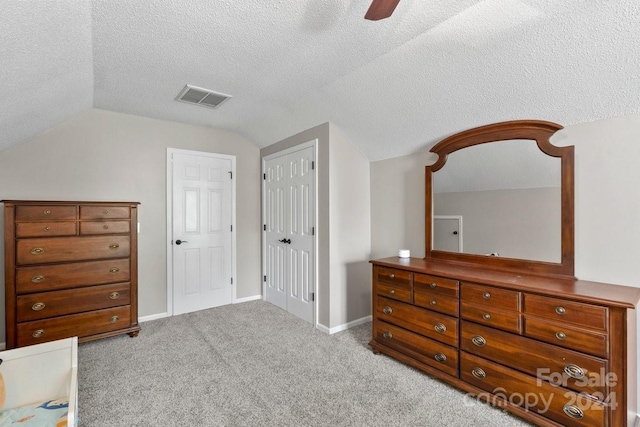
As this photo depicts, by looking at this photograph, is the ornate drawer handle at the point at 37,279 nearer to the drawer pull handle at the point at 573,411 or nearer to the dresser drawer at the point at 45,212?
the dresser drawer at the point at 45,212

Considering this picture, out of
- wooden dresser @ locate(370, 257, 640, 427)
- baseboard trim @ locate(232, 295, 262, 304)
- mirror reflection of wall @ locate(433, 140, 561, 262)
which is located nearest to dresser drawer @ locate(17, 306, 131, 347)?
baseboard trim @ locate(232, 295, 262, 304)

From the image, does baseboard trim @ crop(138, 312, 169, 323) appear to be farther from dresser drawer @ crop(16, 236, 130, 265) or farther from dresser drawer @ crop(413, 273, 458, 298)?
dresser drawer @ crop(413, 273, 458, 298)

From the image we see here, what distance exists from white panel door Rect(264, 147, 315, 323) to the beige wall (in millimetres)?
327

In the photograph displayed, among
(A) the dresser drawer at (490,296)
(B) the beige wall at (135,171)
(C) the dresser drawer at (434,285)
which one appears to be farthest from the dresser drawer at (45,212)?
(A) the dresser drawer at (490,296)

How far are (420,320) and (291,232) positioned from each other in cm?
189

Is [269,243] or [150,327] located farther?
[269,243]

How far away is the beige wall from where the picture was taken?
118 inches

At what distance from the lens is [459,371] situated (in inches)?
82.4

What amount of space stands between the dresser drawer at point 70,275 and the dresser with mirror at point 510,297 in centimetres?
251

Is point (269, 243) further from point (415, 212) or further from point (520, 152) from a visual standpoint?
point (520, 152)

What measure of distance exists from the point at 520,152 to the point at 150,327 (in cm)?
394

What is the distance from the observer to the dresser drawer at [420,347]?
2.14 metres

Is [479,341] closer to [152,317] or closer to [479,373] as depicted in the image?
→ [479,373]

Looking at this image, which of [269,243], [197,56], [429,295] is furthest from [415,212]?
[197,56]
